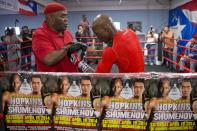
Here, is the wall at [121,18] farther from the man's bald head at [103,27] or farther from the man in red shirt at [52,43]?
the man's bald head at [103,27]

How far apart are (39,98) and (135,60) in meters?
0.87

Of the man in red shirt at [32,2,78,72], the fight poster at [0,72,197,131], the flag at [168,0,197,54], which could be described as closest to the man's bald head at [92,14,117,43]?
the man in red shirt at [32,2,78,72]

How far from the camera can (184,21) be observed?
37.1 feet

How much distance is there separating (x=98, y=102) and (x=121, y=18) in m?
15.0

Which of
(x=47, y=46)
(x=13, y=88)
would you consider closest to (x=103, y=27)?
(x=47, y=46)

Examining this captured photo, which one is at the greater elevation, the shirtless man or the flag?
the flag

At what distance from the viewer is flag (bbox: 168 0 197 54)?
9.97m

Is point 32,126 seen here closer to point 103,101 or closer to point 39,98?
point 39,98

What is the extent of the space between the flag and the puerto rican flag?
592 centimetres

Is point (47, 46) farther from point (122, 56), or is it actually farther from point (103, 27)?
point (122, 56)

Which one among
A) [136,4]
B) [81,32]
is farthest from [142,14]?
[81,32]

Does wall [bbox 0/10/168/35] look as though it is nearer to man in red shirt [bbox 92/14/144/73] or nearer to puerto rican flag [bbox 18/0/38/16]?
puerto rican flag [bbox 18/0/38/16]

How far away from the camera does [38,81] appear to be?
154cm

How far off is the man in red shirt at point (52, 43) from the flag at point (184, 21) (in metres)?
7.95
